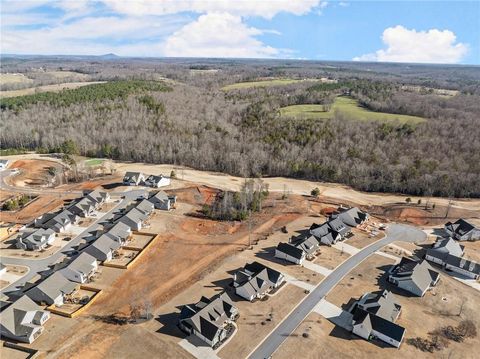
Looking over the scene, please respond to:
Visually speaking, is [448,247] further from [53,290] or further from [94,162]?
[94,162]

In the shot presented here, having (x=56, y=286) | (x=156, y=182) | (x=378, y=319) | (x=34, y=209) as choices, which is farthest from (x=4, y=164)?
(x=378, y=319)

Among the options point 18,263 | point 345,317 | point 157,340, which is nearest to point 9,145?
point 18,263

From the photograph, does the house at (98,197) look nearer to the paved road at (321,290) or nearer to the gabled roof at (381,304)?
the paved road at (321,290)

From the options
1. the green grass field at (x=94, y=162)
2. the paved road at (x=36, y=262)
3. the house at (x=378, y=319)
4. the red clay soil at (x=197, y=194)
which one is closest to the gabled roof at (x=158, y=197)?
the red clay soil at (x=197, y=194)

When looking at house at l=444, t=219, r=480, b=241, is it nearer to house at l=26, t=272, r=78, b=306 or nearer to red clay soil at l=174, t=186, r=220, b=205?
red clay soil at l=174, t=186, r=220, b=205

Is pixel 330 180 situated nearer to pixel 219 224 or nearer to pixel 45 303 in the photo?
pixel 219 224
